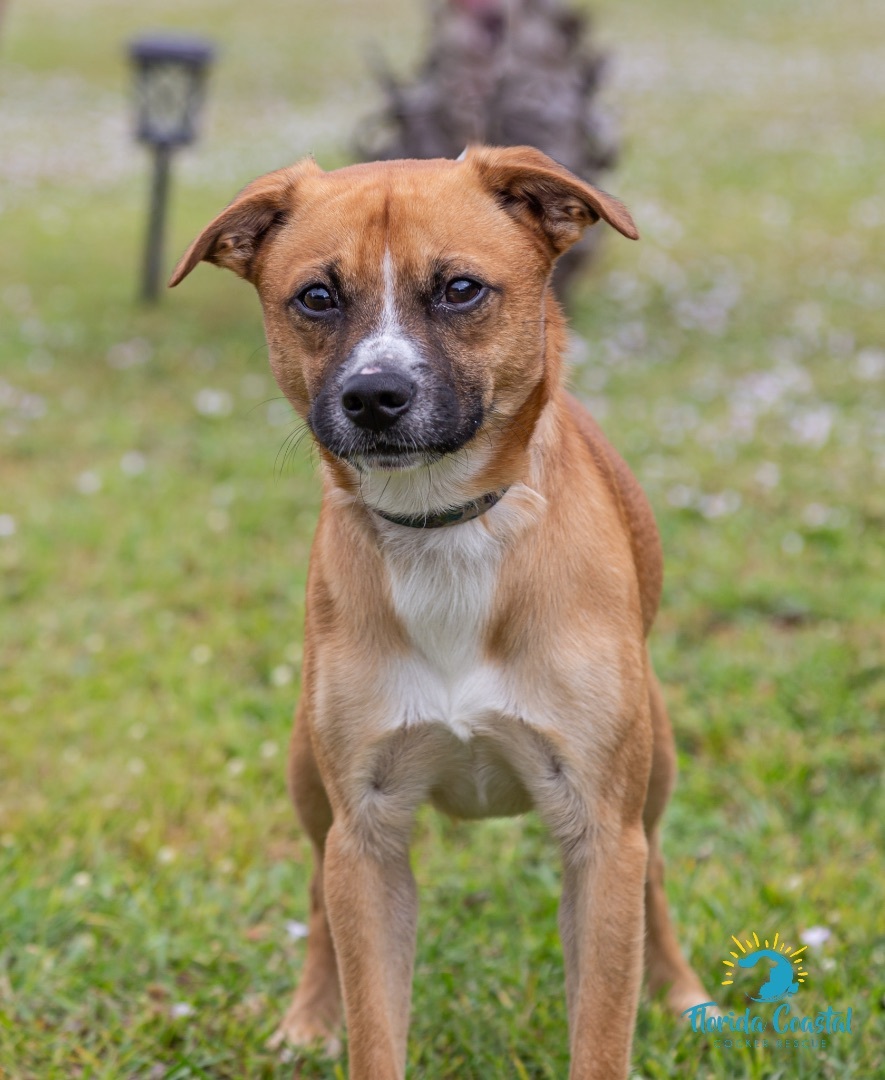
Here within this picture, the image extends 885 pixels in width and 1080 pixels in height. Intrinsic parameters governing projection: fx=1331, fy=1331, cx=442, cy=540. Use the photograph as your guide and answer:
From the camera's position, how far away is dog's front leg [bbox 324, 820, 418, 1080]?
2.82 m

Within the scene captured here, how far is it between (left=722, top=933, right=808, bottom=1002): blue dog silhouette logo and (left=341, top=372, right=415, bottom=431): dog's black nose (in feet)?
5.77

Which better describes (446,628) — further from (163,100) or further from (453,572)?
(163,100)

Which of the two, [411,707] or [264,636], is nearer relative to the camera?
[411,707]

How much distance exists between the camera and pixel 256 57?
88.0ft


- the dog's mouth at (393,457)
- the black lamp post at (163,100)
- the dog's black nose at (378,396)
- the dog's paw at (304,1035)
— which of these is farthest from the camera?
the black lamp post at (163,100)

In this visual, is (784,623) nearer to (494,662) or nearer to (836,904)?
(836,904)

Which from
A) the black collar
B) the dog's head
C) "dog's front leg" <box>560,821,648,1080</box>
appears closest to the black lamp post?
the dog's head

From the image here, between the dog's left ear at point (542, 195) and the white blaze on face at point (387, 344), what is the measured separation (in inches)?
14.1

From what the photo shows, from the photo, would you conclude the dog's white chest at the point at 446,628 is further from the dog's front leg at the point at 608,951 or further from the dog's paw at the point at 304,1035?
the dog's paw at the point at 304,1035

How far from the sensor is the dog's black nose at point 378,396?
2619 mm

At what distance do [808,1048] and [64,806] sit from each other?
2.45 metres

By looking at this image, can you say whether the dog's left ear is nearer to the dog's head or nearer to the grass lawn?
the dog's head

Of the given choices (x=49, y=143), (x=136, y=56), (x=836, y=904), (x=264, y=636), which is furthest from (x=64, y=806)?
(x=49, y=143)

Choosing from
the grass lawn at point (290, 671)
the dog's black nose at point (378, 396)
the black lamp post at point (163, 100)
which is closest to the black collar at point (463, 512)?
the dog's black nose at point (378, 396)
